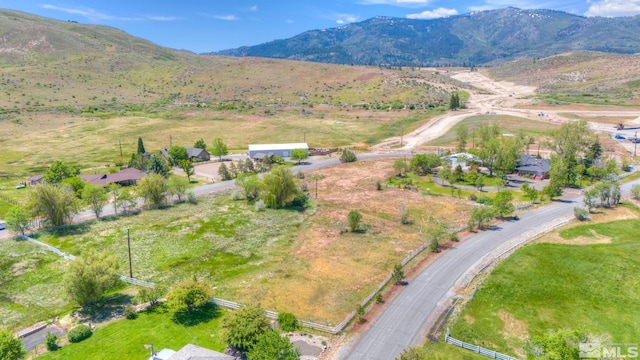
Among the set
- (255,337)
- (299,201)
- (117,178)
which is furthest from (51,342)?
(117,178)

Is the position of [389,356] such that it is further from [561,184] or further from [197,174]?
[197,174]

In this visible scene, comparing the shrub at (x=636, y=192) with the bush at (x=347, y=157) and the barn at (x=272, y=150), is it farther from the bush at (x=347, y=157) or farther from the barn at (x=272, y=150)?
the barn at (x=272, y=150)

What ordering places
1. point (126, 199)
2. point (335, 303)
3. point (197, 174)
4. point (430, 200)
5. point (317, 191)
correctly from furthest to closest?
point (197, 174) < point (317, 191) < point (430, 200) < point (126, 199) < point (335, 303)

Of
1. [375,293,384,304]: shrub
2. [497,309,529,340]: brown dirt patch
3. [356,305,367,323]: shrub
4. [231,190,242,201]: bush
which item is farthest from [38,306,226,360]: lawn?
[231,190,242,201]: bush

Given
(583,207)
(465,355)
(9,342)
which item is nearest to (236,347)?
(9,342)

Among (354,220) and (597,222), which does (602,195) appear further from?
(354,220)

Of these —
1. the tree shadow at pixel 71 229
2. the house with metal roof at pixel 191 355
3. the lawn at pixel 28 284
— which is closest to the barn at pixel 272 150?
the tree shadow at pixel 71 229
